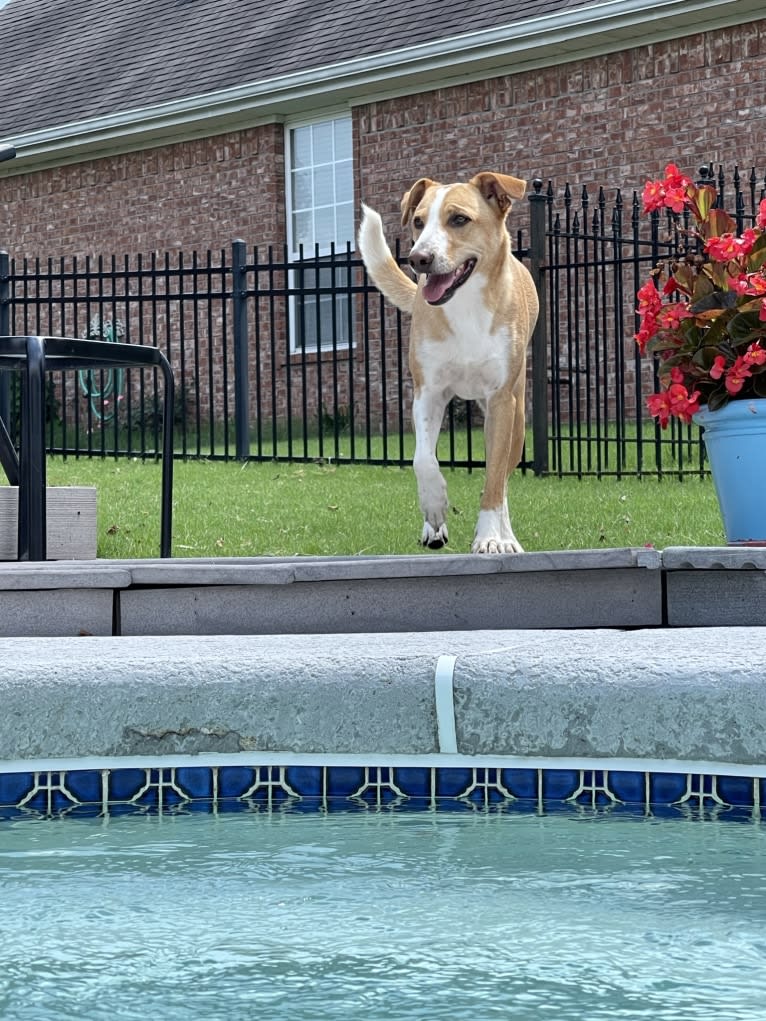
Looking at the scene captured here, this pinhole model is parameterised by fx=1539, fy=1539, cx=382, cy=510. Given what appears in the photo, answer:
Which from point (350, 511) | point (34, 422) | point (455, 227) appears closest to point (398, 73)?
point (350, 511)

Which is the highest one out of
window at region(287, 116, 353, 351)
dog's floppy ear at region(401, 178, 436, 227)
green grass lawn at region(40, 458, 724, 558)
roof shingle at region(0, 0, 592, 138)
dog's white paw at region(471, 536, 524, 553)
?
roof shingle at region(0, 0, 592, 138)

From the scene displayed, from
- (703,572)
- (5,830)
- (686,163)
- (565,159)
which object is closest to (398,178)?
(565,159)

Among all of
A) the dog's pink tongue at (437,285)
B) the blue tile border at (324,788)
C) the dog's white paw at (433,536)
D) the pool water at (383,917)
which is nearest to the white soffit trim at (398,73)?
the dog's pink tongue at (437,285)

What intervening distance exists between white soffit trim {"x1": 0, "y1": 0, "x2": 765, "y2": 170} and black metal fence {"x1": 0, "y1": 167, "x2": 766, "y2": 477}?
1.45 m

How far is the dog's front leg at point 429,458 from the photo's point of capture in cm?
575

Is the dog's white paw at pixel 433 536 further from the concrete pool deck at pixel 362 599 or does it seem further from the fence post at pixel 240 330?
the fence post at pixel 240 330

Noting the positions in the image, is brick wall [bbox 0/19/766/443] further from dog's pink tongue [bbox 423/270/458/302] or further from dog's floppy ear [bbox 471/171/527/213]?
dog's pink tongue [bbox 423/270/458/302]

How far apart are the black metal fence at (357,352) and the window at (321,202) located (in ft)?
0.21

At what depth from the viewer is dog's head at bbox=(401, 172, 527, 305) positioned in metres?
5.62

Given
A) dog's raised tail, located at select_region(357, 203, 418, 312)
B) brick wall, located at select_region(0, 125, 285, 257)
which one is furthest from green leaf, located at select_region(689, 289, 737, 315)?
brick wall, located at select_region(0, 125, 285, 257)

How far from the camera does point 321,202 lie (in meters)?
18.2

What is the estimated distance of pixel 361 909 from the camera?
2.90 metres

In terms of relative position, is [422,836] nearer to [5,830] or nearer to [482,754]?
[482,754]

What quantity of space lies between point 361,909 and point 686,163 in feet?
42.8
